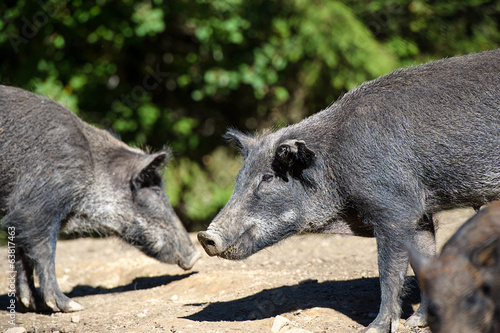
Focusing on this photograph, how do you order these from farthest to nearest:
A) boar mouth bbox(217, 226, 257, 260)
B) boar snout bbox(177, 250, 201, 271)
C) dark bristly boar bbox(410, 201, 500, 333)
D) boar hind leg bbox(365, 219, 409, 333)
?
boar snout bbox(177, 250, 201, 271) < boar mouth bbox(217, 226, 257, 260) < boar hind leg bbox(365, 219, 409, 333) < dark bristly boar bbox(410, 201, 500, 333)

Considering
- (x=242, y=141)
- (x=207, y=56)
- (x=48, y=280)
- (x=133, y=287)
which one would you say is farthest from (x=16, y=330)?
(x=207, y=56)

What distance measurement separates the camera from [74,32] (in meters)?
9.75

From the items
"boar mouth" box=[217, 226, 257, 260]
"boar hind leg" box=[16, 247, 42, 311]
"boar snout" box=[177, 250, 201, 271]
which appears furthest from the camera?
"boar snout" box=[177, 250, 201, 271]

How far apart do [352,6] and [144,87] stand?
3.90 metres

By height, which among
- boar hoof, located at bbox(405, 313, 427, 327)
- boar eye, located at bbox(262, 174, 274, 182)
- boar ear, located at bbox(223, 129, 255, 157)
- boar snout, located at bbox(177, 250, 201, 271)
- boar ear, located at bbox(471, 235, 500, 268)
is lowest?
boar snout, located at bbox(177, 250, 201, 271)

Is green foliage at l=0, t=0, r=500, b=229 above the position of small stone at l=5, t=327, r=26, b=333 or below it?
above

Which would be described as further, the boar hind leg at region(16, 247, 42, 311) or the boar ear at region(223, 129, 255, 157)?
the boar hind leg at region(16, 247, 42, 311)

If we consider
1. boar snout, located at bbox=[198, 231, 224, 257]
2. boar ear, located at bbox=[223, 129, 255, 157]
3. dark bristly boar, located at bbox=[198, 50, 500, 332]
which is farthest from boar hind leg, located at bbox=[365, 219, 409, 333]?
boar ear, located at bbox=[223, 129, 255, 157]

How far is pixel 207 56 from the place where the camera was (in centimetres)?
1069

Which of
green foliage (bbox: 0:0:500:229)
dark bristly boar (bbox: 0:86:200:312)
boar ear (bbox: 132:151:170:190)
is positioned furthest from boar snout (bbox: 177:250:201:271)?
green foliage (bbox: 0:0:500:229)

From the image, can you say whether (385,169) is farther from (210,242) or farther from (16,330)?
(16,330)

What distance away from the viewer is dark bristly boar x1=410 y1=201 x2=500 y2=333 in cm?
255

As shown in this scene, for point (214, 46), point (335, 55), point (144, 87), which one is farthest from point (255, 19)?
point (144, 87)

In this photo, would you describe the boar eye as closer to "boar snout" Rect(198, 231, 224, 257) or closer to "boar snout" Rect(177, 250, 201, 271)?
"boar snout" Rect(198, 231, 224, 257)
